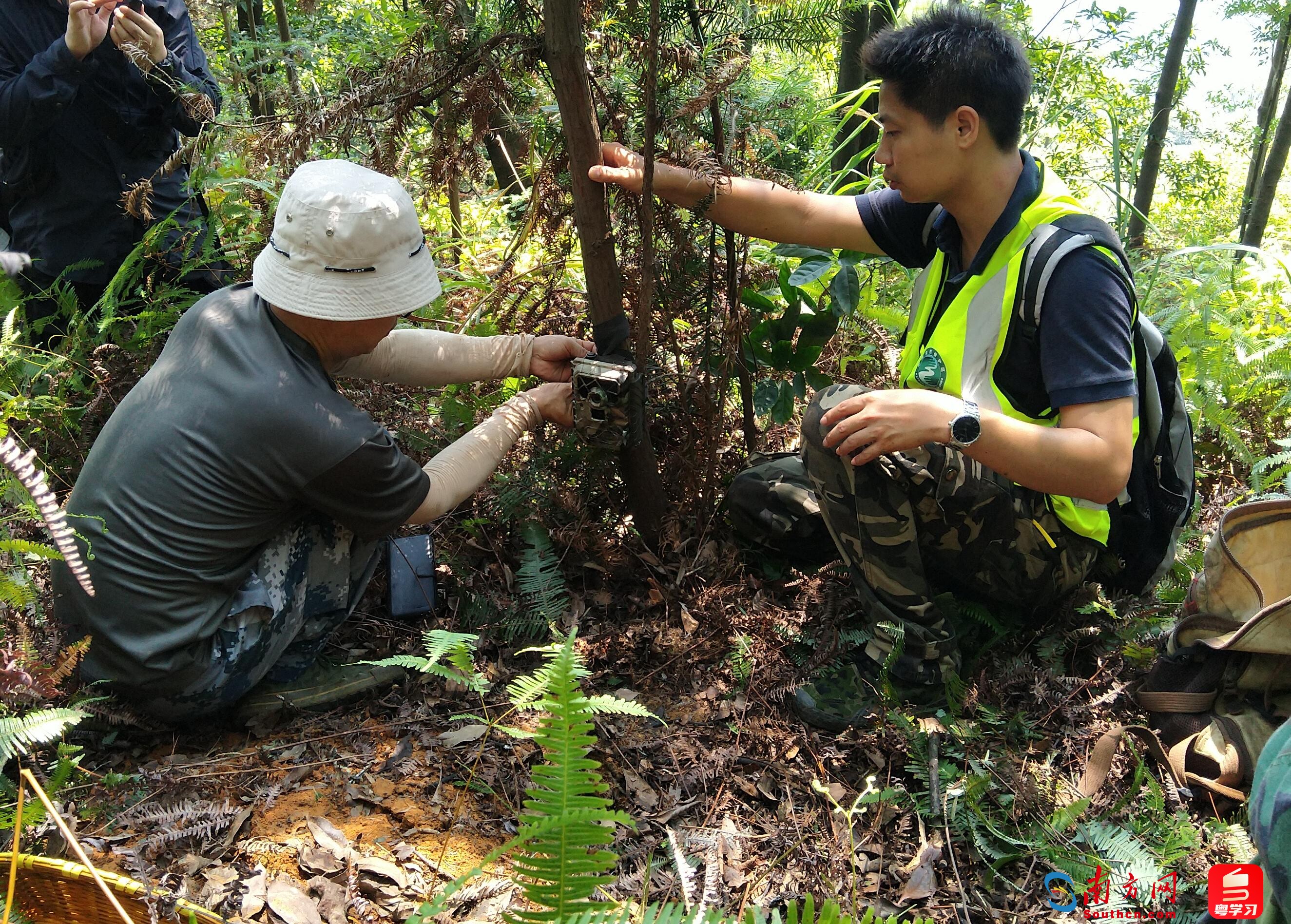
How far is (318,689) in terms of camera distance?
2.73 m

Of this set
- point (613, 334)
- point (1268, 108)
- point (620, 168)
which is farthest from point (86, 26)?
point (1268, 108)

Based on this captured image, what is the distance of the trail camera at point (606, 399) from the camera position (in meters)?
2.62

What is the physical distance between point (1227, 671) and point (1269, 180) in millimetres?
6889

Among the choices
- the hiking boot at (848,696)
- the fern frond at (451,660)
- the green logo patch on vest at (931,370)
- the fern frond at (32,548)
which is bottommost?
the hiking boot at (848,696)

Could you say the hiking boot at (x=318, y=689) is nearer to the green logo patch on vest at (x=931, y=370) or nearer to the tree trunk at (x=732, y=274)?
the tree trunk at (x=732, y=274)

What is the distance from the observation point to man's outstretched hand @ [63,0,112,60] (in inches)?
125

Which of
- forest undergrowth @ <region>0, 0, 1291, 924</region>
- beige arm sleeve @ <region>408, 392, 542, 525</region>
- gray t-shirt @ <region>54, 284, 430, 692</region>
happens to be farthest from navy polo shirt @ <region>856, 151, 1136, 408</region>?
gray t-shirt @ <region>54, 284, 430, 692</region>

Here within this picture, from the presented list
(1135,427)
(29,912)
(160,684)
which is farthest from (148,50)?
(1135,427)

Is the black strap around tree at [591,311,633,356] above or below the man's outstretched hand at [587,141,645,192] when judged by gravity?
below

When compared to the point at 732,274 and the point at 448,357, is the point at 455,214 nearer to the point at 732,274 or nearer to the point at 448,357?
the point at 448,357

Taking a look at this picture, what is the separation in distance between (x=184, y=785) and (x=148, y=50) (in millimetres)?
2505

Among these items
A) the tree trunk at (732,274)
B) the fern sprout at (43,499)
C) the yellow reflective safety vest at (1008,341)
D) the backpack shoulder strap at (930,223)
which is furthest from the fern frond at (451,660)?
the backpack shoulder strap at (930,223)

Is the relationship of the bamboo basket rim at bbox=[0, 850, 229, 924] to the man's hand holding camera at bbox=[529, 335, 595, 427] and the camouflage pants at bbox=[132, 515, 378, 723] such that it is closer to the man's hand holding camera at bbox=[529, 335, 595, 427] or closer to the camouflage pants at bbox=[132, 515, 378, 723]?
the camouflage pants at bbox=[132, 515, 378, 723]

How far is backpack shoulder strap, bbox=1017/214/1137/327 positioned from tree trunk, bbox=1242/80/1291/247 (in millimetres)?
6338
